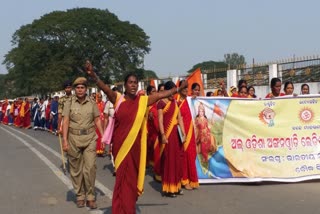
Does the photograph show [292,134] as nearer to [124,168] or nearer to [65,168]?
[124,168]

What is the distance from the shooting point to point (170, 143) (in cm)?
804

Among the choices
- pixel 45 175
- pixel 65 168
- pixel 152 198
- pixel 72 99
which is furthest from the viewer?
pixel 65 168

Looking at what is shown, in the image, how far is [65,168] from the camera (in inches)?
421

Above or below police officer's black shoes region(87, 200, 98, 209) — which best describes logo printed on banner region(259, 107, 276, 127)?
above

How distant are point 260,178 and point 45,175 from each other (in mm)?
4084

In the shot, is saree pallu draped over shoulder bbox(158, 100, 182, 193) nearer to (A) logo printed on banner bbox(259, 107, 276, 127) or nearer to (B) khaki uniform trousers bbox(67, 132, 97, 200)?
(B) khaki uniform trousers bbox(67, 132, 97, 200)

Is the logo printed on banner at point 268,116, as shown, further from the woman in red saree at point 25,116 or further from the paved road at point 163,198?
the woman in red saree at point 25,116

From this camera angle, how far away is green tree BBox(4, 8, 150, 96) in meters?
59.1

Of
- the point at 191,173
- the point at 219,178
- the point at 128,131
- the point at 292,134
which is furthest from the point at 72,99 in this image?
the point at 292,134

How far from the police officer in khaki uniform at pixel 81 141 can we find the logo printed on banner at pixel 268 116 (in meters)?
3.05

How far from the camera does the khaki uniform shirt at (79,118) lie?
7.12 meters

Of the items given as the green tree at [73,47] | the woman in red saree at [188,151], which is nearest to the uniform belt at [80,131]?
the woman in red saree at [188,151]

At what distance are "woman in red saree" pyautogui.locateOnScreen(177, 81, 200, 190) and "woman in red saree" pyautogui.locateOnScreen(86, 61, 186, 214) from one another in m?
2.17

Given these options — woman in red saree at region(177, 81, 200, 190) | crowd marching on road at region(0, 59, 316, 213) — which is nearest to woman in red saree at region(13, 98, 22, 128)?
crowd marching on road at region(0, 59, 316, 213)
